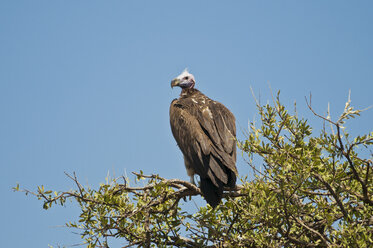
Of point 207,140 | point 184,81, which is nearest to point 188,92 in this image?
point 184,81

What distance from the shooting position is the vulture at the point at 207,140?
5.70m

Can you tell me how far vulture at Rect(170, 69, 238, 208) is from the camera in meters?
5.70

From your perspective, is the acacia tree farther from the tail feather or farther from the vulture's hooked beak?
the vulture's hooked beak

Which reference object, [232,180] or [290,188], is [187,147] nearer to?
[232,180]

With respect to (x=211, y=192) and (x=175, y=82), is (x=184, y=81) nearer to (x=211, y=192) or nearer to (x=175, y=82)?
(x=175, y=82)

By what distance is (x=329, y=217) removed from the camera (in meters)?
4.18

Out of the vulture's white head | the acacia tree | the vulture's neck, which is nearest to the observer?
the acacia tree

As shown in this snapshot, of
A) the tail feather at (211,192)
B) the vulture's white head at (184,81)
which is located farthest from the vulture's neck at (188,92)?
the tail feather at (211,192)

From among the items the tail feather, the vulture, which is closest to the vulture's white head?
the vulture

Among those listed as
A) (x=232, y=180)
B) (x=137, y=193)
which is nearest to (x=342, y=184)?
(x=232, y=180)

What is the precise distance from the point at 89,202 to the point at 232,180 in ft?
5.06

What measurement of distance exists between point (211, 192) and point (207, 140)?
2.87 feet

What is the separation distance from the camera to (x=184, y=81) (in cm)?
902

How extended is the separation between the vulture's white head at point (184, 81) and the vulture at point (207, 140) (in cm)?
108
